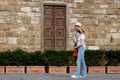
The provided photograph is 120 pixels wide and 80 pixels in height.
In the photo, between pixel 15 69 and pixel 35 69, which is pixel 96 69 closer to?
pixel 35 69

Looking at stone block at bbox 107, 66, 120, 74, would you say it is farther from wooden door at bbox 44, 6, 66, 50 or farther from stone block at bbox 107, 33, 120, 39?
wooden door at bbox 44, 6, 66, 50

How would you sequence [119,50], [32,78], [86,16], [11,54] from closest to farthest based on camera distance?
[32,78] → [11,54] → [119,50] → [86,16]

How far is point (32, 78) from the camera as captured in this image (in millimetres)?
14711

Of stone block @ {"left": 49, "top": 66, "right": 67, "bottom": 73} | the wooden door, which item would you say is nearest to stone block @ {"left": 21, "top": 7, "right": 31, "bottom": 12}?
the wooden door

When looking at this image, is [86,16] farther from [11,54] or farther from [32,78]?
[32,78]

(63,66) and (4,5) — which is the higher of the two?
(4,5)

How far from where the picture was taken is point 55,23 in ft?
66.0

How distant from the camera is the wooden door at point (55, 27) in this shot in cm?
1998

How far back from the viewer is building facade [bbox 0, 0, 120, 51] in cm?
1938

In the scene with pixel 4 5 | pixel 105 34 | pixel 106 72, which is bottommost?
pixel 106 72

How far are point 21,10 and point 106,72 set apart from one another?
450cm

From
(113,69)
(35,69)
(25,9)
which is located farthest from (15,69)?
(113,69)

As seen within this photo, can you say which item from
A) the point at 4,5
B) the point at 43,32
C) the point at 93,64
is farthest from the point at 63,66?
the point at 4,5

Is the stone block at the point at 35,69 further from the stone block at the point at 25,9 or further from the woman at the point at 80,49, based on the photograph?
the stone block at the point at 25,9
